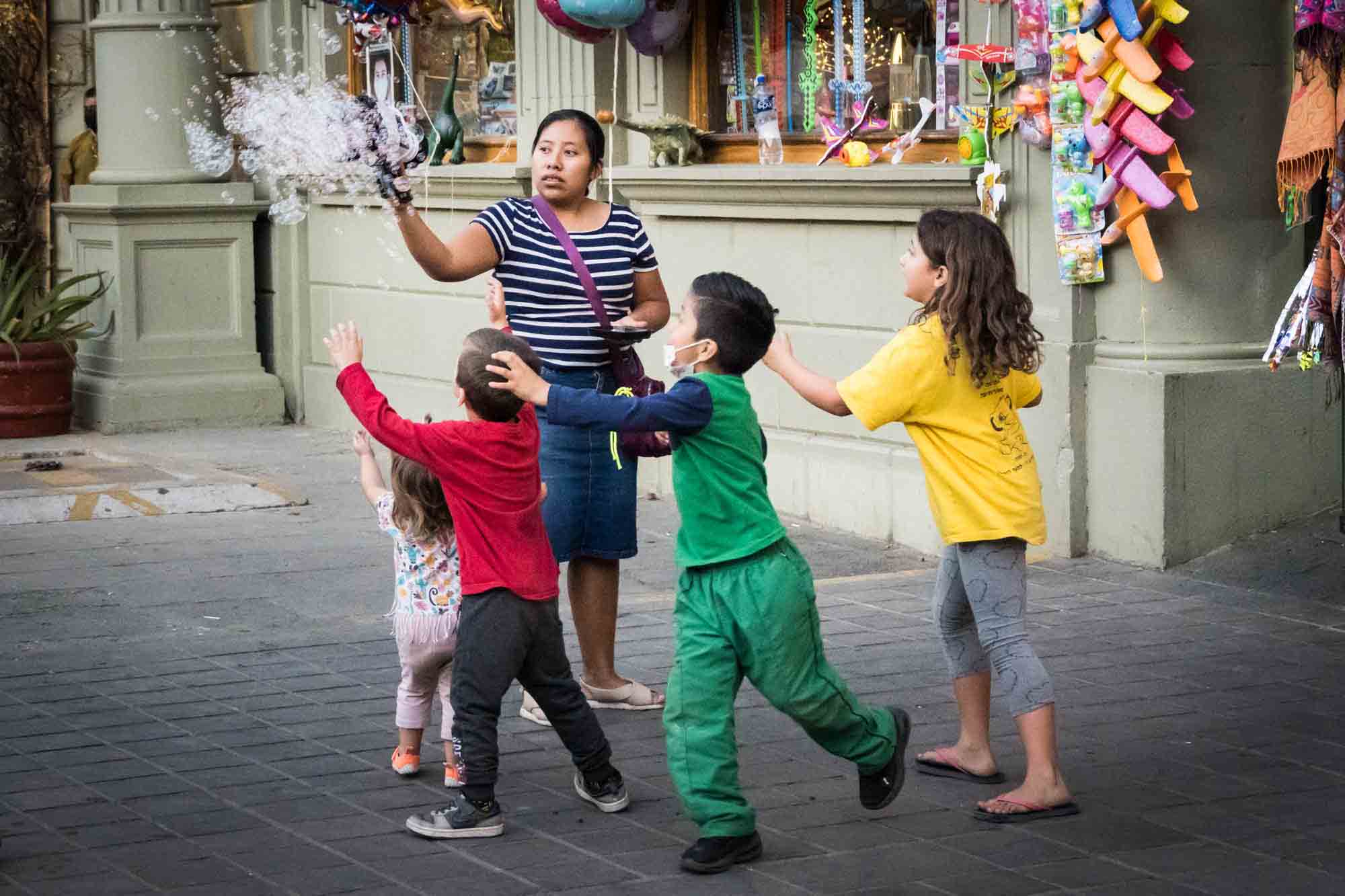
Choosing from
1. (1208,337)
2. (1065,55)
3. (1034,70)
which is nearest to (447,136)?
(1034,70)

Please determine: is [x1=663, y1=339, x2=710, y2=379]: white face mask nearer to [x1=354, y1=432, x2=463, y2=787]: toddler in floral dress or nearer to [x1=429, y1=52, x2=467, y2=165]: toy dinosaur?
[x1=354, y1=432, x2=463, y2=787]: toddler in floral dress

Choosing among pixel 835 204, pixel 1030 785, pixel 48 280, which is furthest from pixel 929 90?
pixel 48 280

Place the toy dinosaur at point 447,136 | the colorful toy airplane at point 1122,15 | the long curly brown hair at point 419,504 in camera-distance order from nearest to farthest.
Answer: the long curly brown hair at point 419,504 < the colorful toy airplane at point 1122,15 < the toy dinosaur at point 447,136

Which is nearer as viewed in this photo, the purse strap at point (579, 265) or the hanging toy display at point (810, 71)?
the purse strap at point (579, 265)

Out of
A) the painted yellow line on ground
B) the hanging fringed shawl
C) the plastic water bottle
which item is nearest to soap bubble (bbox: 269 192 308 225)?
the painted yellow line on ground

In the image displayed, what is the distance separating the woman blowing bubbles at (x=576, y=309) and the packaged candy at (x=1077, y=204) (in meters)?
2.43

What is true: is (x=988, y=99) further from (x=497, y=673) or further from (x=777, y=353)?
(x=497, y=673)

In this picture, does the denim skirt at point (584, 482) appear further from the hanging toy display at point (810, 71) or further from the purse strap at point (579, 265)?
the hanging toy display at point (810, 71)

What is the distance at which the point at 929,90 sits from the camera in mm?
8781

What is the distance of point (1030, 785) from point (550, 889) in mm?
1194

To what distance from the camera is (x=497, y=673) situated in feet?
15.3

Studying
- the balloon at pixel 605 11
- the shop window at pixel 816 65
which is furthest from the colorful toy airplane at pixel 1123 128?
the balloon at pixel 605 11

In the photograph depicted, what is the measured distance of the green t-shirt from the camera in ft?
14.8

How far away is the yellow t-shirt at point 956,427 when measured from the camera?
4.71 meters
